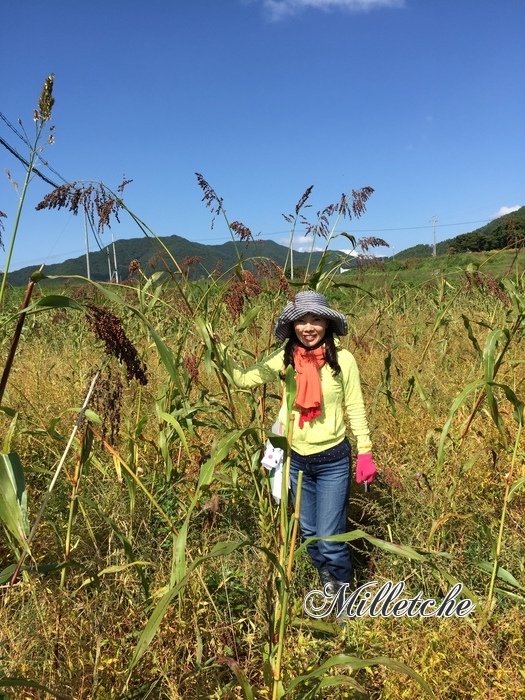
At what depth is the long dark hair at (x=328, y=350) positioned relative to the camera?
2055 millimetres

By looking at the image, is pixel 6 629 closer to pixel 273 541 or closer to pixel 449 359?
pixel 273 541

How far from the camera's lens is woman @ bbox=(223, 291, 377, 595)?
1.97 m

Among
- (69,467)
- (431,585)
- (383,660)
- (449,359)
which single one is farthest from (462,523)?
(449,359)

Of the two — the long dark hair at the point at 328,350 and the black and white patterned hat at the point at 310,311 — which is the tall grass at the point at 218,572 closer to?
the black and white patterned hat at the point at 310,311

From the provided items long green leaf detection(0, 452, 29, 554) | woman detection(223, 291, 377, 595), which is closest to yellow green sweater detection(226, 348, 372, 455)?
woman detection(223, 291, 377, 595)

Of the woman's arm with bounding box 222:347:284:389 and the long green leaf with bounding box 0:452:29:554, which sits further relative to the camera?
the woman's arm with bounding box 222:347:284:389

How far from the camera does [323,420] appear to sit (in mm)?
2045

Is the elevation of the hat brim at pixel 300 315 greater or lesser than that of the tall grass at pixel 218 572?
greater

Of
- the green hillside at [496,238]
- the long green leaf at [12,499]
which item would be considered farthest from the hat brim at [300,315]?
the long green leaf at [12,499]

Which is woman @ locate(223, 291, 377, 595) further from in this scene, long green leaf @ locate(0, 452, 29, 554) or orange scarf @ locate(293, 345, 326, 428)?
long green leaf @ locate(0, 452, 29, 554)

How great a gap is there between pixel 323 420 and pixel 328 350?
0.29 m

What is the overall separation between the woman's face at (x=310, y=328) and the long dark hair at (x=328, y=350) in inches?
1.3

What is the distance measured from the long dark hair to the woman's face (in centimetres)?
3

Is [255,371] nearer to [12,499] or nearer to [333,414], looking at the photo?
[333,414]
